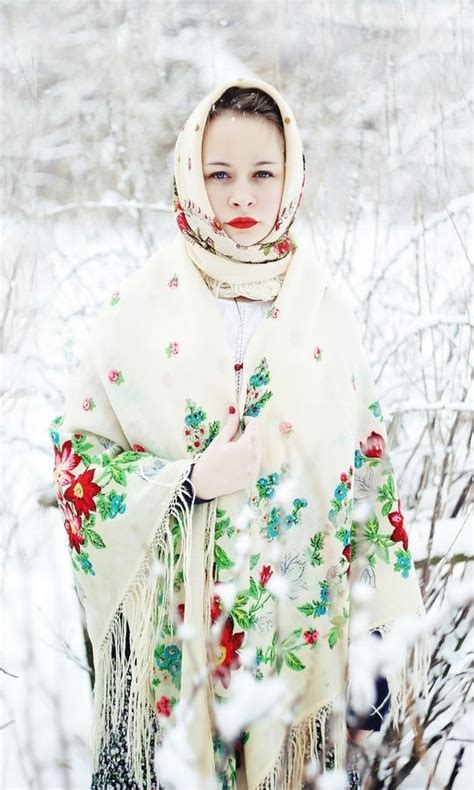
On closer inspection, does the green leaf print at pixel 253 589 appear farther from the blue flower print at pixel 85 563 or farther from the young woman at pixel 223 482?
the blue flower print at pixel 85 563

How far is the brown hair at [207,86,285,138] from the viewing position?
3.48 ft

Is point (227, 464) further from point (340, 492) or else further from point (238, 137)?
point (238, 137)

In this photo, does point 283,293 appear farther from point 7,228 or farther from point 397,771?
point 7,228

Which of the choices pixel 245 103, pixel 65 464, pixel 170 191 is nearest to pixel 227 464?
pixel 65 464

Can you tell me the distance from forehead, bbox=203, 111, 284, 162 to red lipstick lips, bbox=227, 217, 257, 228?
78 millimetres

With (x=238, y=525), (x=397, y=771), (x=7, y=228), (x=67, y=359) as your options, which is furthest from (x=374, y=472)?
(x=7, y=228)

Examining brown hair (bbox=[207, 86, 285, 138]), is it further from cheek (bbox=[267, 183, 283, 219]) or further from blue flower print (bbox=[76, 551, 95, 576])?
blue flower print (bbox=[76, 551, 95, 576])

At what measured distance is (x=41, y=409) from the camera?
1.85 meters

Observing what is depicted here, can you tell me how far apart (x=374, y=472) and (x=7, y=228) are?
3.86 feet

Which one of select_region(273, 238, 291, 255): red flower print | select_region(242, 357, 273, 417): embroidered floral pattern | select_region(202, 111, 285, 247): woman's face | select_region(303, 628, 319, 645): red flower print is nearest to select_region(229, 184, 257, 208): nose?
select_region(202, 111, 285, 247): woman's face

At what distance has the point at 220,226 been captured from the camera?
42.0 inches

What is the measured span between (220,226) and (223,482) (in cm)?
35

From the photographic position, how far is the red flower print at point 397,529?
114 cm

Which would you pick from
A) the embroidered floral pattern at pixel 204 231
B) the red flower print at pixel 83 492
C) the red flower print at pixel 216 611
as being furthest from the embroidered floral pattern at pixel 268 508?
the embroidered floral pattern at pixel 204 231
